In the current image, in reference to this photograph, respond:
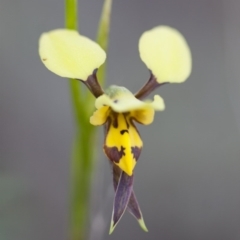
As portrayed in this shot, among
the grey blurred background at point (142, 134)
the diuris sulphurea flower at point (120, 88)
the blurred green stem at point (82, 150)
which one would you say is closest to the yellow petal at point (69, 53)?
the diuris sulphurea flower at point (120, 88)

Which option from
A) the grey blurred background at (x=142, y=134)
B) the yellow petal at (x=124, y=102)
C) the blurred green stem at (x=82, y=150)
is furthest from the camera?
the grey blurred background at (x=142, y=134)

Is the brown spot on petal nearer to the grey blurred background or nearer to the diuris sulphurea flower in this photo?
the diuris sulphurea flower

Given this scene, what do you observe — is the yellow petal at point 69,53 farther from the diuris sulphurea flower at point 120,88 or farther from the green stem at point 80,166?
the green stem at point 80,166

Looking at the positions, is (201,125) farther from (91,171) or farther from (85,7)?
(91,171)

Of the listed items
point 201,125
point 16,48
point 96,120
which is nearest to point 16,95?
point 16,48

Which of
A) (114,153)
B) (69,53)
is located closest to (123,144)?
(114,153)

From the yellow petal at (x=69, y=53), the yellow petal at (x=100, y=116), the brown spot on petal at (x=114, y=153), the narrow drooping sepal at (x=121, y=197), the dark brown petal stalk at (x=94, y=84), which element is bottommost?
the narrow drooping sepal at (x=121, y=197)

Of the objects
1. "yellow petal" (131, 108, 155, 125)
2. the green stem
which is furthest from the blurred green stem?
"yellow petal" (131, 108, 155, 125)
